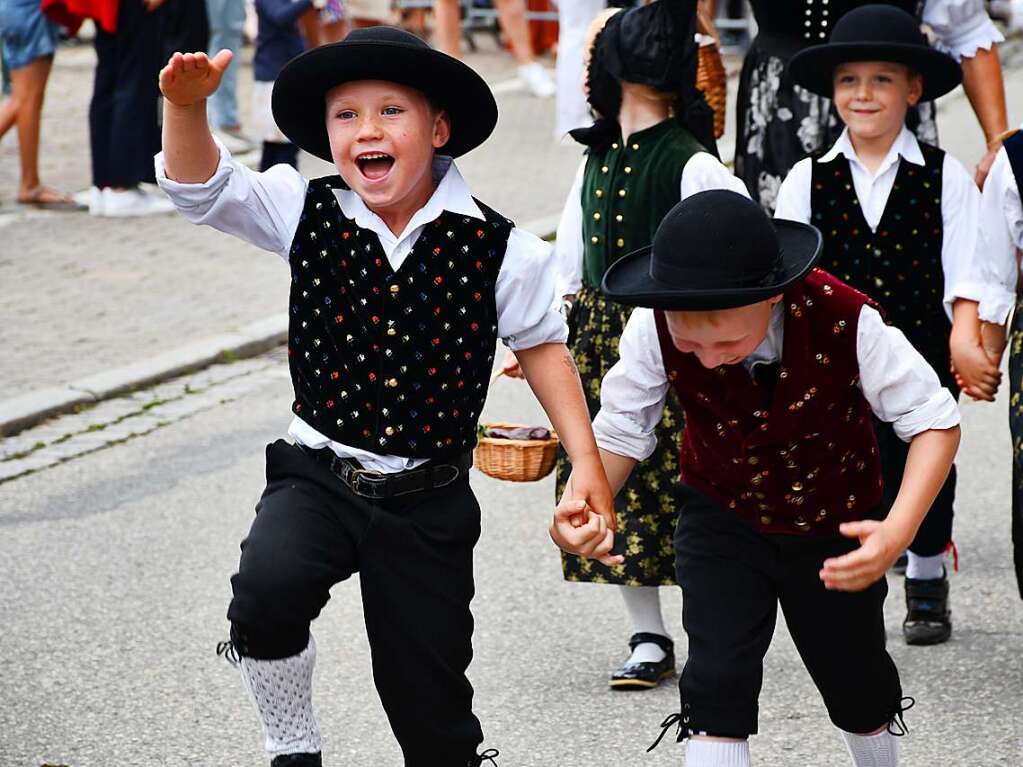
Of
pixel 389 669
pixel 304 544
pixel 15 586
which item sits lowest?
pixel 15 586

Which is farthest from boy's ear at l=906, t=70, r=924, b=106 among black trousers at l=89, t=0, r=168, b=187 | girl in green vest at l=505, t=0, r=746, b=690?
black trousers at l=89, t=0, r=168, b=187

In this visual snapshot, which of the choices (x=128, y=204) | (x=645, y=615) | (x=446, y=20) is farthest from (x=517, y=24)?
(x=645, y=615)

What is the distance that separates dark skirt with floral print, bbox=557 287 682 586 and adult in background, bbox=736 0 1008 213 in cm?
115

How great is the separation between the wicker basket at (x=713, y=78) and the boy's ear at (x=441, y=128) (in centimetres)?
180

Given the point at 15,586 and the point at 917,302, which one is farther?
the point at 15,586

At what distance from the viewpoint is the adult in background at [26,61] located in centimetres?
975

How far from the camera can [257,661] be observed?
3.33m

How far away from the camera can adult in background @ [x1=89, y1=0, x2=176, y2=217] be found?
9.82 m

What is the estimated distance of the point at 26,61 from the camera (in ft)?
32.0

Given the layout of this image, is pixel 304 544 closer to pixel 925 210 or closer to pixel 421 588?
pixel 421 588

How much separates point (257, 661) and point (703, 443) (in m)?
0.95

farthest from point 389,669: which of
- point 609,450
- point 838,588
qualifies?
point 838,588

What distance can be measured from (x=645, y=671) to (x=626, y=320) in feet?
2.90

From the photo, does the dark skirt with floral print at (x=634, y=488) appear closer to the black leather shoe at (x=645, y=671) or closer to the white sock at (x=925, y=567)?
the black leather shoe at (x=645, y=671)
